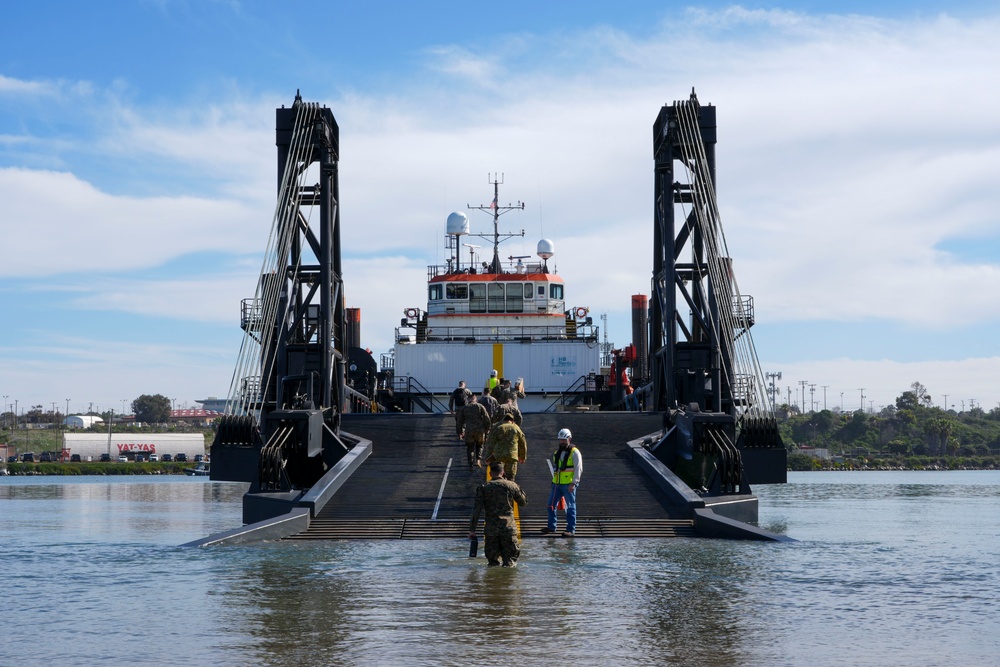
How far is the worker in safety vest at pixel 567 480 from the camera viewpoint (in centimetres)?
1736

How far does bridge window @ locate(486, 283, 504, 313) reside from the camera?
44000mm

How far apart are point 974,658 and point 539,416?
19.7 meters

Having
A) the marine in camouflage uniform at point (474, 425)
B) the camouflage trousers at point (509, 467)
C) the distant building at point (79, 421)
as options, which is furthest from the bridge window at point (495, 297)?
the distant building at point (79, 421)

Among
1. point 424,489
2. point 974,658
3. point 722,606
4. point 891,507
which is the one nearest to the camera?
point 974,658

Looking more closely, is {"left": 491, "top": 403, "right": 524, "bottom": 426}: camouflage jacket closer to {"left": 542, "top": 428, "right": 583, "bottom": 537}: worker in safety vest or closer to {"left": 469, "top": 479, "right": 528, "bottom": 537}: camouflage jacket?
{"left": 542, "top": 428, "right": 583, "bottom": 537}: worker in safety vest

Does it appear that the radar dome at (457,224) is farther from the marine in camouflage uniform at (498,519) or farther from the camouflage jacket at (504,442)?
the marine in camouflage uniform at (498,519)

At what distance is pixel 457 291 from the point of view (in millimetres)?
44062

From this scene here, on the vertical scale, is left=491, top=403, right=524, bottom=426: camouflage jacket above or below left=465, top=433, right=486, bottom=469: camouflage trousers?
above

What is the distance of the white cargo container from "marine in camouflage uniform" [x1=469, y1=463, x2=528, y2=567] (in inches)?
4878

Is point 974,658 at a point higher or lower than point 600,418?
lower

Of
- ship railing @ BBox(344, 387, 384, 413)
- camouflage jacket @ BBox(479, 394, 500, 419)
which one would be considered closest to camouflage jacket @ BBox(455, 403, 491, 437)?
camouflage jacket @ BBox(479, 394, 500, 419)

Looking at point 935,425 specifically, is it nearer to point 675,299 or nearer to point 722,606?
point 675,299

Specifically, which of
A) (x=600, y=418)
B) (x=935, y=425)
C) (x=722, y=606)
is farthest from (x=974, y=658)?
(x=935, y=425)

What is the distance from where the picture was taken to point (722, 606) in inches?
456
